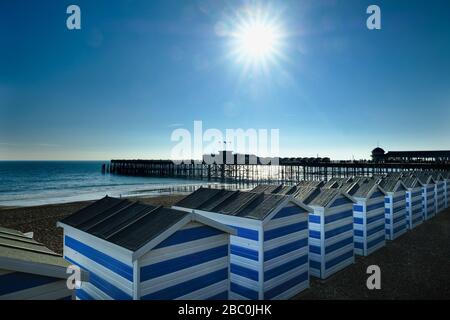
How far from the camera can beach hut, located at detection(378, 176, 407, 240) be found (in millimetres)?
13688

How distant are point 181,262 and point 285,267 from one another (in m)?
3.64

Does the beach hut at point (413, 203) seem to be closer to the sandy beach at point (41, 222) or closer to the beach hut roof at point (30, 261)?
the beach hut roof at point (30, 261)

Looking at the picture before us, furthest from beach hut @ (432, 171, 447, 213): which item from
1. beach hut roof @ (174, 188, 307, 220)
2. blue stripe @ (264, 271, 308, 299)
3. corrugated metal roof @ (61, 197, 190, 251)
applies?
corrugated metal roof @ (61, 197, 190, 251)

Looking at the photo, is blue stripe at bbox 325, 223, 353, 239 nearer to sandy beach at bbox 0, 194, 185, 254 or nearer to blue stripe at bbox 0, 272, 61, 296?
blue stripe at bbox 0, 272, 61, 296

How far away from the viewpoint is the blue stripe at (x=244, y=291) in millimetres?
6952

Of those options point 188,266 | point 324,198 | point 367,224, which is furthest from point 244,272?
point 367,224

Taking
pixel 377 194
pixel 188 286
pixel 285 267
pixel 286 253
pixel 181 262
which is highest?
pixel 377 194

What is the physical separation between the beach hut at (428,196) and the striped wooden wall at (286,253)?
14572 mm

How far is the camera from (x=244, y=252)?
7203 mm

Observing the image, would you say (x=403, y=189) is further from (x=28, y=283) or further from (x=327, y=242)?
(x=28, y=283)

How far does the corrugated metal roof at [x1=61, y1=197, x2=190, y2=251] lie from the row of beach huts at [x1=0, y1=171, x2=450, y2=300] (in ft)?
0.09

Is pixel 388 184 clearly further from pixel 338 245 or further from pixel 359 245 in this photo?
pixel 338 245

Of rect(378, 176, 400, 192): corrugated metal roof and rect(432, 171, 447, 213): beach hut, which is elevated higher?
rect(378, 176, 400, 192): corrugated metal roof
